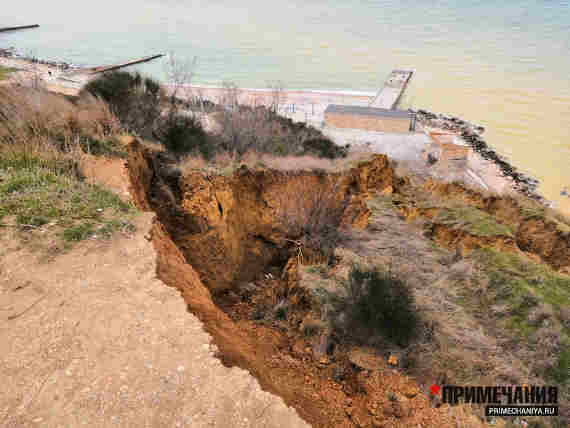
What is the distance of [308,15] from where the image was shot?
8138 centimetres

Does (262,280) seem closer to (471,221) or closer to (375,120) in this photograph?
(471,221)

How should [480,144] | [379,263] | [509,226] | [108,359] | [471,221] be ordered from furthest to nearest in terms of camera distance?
1. [480,144]
2. [509,226]
3. [471,221]
4. [379,263]
5. [108,359]

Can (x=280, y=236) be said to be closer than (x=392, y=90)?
Yes

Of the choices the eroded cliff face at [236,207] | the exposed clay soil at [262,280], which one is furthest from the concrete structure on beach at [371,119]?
the eroded cliff face at [236,207]

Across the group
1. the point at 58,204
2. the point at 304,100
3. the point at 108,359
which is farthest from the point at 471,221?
the point at 304,100

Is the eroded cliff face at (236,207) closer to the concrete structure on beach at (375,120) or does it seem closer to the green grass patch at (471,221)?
the green grass patch at (471,221)

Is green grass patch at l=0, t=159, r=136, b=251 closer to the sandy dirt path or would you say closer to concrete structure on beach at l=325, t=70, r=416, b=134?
the sandy dirt path

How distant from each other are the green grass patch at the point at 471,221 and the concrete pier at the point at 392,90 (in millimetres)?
29913

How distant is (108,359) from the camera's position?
10.00ft

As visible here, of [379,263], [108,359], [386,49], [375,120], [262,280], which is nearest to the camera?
[108,359]

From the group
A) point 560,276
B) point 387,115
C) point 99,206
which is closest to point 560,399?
point 560,276

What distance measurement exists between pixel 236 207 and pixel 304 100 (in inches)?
1209

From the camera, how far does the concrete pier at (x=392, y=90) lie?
123ft

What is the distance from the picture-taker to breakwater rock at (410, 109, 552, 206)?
898 inches
